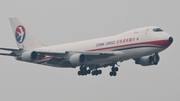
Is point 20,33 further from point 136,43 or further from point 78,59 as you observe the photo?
point 136,43

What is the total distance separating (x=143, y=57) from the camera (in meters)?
101

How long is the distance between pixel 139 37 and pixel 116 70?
1010cm

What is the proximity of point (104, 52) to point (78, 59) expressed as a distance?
13.0 feet

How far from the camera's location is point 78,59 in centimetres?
9456

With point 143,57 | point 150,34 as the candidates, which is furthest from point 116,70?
point 150,34

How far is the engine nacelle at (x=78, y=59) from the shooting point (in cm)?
9462

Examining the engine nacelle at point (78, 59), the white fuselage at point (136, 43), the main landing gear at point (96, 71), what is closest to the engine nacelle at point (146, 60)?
the main landing gear at point (96, 71)

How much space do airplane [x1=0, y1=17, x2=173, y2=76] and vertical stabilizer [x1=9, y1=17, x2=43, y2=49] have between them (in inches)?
160

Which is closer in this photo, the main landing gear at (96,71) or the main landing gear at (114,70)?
the main landing gear at (96,71)

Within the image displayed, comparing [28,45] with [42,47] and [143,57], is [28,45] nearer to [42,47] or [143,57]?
[42,47]

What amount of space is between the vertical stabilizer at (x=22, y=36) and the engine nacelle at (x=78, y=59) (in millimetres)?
14684

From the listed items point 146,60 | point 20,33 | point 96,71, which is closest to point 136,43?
point 146,60

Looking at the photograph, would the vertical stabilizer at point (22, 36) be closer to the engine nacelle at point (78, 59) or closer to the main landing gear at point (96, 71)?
the main landing gear at point (96, 71)

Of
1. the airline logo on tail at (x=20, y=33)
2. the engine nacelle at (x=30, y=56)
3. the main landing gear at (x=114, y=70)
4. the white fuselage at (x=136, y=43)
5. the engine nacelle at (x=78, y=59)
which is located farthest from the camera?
the airline logo on tail at (x=20, y=33)
